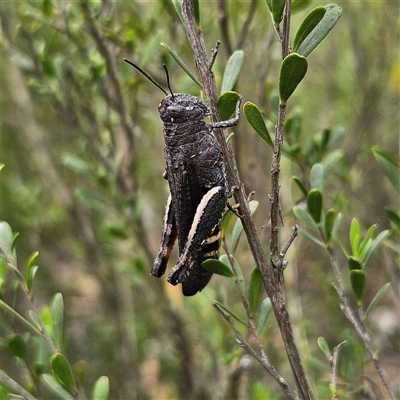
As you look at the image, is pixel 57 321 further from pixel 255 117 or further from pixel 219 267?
pixel 255 117

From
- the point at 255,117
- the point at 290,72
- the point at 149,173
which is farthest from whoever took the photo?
the point at 149,173

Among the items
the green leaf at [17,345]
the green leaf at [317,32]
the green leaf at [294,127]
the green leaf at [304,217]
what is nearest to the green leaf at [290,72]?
the green leaf at [317,32]

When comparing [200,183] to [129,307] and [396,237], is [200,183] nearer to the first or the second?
[396,237]

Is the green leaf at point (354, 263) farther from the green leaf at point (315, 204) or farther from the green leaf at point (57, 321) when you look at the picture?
the green leaf at point (57, 321)

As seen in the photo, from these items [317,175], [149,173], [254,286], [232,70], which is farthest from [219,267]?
[149,173]

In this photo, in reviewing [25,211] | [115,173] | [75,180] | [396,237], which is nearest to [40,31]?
[75,180]

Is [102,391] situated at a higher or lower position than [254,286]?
lower

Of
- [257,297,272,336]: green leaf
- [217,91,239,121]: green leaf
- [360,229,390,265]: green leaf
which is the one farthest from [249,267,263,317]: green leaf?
[217,91,239,121]: green leaf

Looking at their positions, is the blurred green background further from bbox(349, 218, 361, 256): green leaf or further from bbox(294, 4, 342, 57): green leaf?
bbox(294, 4, 342, 57): green leaf
